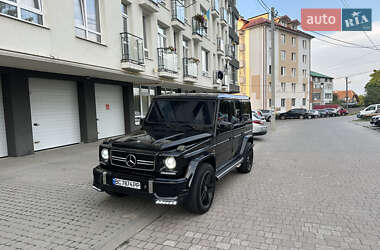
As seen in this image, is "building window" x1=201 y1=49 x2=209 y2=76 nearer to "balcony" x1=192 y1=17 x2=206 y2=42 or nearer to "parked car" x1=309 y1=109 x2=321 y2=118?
"balcony" x1=192 y1=17 x2=206 y2=42

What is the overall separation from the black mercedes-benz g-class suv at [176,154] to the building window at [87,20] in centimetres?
570

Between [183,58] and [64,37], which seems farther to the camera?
[183,58]

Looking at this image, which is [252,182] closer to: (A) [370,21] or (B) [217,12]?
(A) [370,21]

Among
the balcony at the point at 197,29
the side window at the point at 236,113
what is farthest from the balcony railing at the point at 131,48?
the balcony at the point at 197,29

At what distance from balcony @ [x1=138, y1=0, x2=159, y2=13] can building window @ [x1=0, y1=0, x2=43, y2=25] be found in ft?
18.4

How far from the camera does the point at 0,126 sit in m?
7.61

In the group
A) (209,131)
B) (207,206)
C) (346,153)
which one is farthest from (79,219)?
(346,153)

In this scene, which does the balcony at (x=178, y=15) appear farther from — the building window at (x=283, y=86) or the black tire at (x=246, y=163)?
the building window at (x=283, y=86)

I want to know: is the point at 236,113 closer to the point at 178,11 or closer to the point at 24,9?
the point at 24,9

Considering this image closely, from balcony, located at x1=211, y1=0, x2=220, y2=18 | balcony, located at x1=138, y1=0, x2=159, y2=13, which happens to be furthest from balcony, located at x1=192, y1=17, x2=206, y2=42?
balcony, located at x1=138, y1=0, x2=159, y2=13

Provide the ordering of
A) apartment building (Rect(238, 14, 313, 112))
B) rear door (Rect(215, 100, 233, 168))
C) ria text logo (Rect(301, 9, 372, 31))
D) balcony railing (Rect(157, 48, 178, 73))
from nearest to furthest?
1. rear door (Rect(215, 100, 233, 168))
2. ria text logo (Rect(301, 9, 372, 31))
3. balcony railing (Rect(157, 48, 178, 73))
4. apartment building (Rect(238, 14, 313, 112))

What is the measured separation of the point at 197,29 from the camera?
18.7 meters

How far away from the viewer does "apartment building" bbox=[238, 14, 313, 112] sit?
39.2 metres

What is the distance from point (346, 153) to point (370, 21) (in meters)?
7.07
